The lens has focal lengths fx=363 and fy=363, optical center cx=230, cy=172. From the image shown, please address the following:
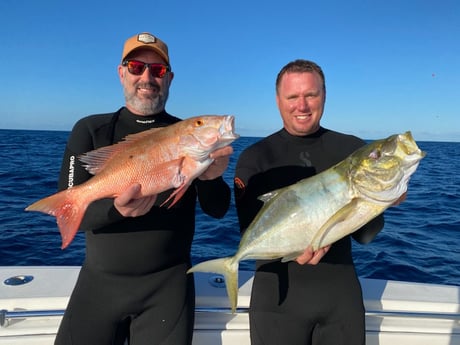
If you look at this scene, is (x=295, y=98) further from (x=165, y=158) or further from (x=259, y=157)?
(x=165, y=158)

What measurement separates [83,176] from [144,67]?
1080mm

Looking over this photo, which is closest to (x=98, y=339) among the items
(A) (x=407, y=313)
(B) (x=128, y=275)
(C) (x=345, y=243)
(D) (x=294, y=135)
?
(B) (x=128, y=275)

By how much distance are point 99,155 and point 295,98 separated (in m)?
1.78

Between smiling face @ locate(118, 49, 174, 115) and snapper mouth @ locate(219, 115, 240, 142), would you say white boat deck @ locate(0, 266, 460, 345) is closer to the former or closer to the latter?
snapper mouth @ locate(219, 115, 240, 142)

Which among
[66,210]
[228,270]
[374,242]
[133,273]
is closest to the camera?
[66,210]

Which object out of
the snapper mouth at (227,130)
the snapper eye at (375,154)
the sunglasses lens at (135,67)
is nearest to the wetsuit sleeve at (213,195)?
the snapper mouth at (227,130)

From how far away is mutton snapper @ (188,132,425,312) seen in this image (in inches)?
92.9

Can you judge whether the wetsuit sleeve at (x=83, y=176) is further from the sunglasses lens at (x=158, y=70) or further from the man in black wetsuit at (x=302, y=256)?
the man in black wetsuit at (x=302, y=256)

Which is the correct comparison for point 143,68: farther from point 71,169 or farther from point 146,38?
point 71,169

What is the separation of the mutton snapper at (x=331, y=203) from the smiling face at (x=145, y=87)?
1.42 m

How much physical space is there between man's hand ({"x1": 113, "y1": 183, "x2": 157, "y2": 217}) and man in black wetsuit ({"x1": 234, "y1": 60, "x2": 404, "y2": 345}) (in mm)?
879

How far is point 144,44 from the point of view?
10.5 ft

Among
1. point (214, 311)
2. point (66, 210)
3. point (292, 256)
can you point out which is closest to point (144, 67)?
point (66, 210)

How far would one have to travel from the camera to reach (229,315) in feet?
11.1
